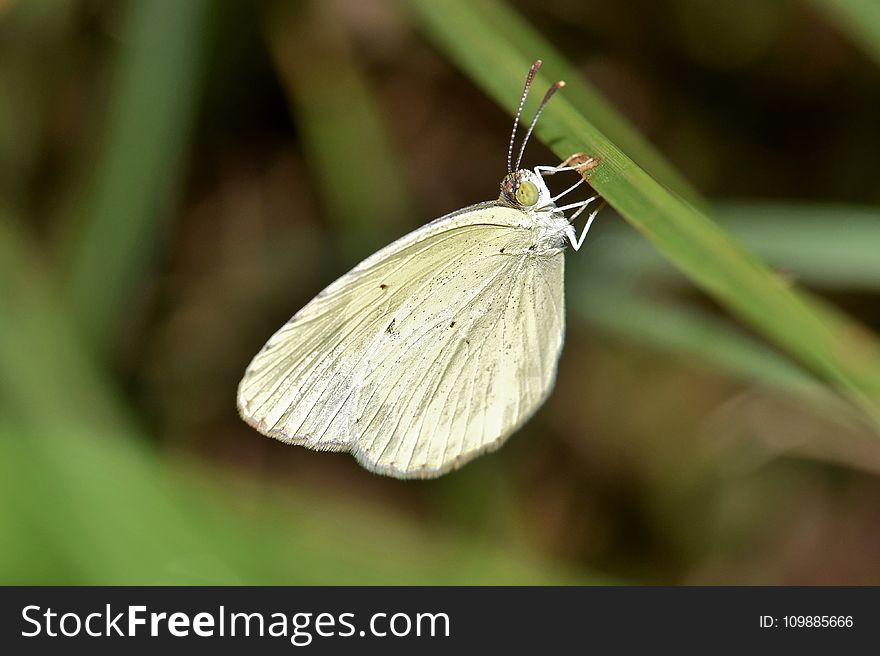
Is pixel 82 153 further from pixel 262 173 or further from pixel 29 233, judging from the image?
pixel 262 173

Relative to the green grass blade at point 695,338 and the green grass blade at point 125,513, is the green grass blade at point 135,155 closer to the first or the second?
the green grass blade at point 125,513

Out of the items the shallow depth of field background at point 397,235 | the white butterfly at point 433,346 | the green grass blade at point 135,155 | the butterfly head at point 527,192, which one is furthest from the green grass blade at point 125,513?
the butterfly head at point 527,192

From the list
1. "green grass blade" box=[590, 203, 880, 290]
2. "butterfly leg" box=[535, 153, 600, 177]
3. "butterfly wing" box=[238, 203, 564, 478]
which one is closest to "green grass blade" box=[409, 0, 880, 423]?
"butterfly leg" box=[535, 153, 600, 177]

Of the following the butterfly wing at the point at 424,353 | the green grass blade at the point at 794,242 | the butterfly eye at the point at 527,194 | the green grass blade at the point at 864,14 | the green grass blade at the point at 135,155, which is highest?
the green grass blade at the point at 135,155

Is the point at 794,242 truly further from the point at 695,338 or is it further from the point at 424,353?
the point at 424,353

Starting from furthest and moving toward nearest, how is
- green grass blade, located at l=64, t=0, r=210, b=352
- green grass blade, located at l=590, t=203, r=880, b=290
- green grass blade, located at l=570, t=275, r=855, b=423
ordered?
green grass blade, located at l=64, t=0, r=210, b=352
green grass blade, located at l=590, t=203, r=880, b=290
green grass blade, located at l=570, t=275, r=855, b=423

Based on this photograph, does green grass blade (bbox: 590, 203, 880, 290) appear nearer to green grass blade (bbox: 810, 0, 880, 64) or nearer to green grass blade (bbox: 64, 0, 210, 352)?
green grass blade (bbox: 810, 0, 880, 64)
